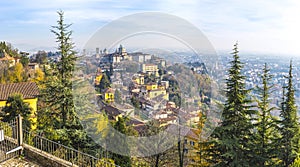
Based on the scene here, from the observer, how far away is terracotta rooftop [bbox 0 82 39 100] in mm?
15945

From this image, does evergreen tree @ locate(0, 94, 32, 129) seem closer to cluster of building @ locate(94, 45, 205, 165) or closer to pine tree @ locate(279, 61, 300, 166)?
cluster of building @ locate(94, 45, 205, 165)

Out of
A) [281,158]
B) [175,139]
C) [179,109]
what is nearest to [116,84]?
[179,109]

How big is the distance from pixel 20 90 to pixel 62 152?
40.7ft

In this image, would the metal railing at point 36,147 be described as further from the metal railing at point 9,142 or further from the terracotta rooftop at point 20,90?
the terracotta rooftop at point 20,90

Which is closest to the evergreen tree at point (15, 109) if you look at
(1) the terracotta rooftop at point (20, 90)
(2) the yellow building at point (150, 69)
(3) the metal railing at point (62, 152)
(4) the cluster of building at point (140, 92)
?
(4) the cluster of building at point (140, 92)

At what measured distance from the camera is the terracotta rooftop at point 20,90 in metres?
15.9

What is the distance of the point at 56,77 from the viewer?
364 inches

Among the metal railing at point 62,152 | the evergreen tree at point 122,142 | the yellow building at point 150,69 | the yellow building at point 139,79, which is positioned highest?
the yellow building at point 150,69

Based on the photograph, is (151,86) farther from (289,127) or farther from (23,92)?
(23,92)

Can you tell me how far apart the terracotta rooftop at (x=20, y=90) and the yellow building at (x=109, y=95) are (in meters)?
8.60

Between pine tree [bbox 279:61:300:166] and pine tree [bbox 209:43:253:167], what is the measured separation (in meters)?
0.76

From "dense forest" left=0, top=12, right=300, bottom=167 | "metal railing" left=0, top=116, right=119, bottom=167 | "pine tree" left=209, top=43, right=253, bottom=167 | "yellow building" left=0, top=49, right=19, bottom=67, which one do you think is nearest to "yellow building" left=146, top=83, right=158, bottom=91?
"dense forest" left=0, top=12, right=300, bottom=167

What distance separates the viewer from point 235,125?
7383 millimetres

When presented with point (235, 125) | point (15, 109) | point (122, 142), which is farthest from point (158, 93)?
point (15, 109)
